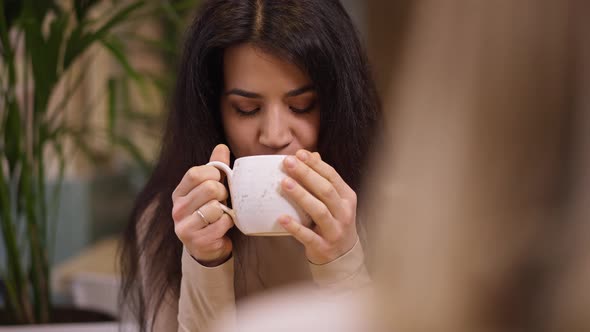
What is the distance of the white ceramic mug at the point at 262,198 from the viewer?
632 mm

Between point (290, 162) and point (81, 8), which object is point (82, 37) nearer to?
point (81, 8)

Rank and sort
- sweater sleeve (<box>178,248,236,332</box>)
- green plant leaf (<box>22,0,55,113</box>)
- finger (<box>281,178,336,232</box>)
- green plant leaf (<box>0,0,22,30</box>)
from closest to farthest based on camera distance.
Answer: finger (<box>281,178,336,232</box>), sweater sleeve (<box>178,248,236,332</box>), green plant leaf (<box>22,0,55,113</box>), green plant leaf (<box>0,0,22,30</box>)

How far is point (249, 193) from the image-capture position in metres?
0.64

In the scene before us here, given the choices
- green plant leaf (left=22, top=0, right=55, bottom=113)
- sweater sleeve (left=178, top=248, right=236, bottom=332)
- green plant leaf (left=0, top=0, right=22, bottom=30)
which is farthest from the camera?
green plant leaf (left=0, top=0, right=22, bottom=30)

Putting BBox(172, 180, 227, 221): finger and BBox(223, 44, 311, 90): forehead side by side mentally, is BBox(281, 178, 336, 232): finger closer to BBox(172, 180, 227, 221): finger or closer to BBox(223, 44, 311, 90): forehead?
BBox(172, 180, 227, 221): finger

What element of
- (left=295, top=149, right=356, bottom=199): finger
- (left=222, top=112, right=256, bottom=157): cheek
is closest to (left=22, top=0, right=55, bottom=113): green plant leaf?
(left=222, top=112, right=256, bottom=157): cheek

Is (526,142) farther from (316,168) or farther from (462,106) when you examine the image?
(316,168)

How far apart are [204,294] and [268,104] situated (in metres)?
0.25

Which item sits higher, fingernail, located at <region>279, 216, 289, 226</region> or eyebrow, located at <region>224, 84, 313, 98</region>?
eyebrow, located at <region>224, 84, 313, 98</region>

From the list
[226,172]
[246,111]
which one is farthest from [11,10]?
[226,172]

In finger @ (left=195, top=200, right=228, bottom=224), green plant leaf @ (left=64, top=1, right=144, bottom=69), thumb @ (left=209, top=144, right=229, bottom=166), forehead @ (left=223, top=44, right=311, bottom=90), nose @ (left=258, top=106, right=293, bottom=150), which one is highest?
green plant leaf @ (left=64, top=1, right=144, bottom=69)

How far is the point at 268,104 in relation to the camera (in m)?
0.78

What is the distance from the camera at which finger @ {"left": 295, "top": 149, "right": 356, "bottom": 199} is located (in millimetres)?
645

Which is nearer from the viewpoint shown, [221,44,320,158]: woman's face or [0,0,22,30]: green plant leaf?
[221,44,320,158]: woman's face
